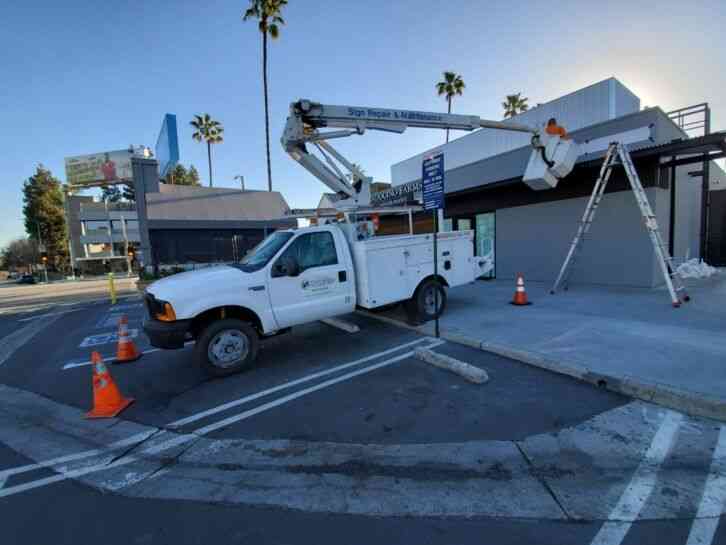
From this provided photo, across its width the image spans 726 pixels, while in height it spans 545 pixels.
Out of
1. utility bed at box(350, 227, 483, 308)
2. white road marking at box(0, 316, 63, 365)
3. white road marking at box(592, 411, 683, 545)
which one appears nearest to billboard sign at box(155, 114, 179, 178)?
white road marking at box(0, 316, 63, 365)

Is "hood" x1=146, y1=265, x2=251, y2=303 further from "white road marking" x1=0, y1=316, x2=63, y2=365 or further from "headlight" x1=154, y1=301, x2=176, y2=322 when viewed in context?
"white road marking" x1=0, y1=316, x2=63, y2=365

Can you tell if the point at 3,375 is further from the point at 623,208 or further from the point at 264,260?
the point at 623,208

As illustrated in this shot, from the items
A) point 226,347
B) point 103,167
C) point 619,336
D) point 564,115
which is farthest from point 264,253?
point 103,167

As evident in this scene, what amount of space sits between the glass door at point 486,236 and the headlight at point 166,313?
11148mm

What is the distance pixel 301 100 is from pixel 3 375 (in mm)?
7473

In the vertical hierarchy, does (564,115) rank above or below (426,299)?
above

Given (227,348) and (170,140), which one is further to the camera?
(170,140)

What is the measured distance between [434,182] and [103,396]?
18.4 feet

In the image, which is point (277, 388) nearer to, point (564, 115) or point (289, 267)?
point (289, 267)

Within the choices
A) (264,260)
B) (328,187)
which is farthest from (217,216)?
(264,260)

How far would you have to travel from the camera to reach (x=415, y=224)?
54.0 feet

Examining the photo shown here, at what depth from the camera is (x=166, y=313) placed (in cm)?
497

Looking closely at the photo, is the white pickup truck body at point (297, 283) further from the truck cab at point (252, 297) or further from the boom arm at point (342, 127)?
the boom arm at point (342, 127)

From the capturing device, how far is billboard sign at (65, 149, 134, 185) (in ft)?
136
